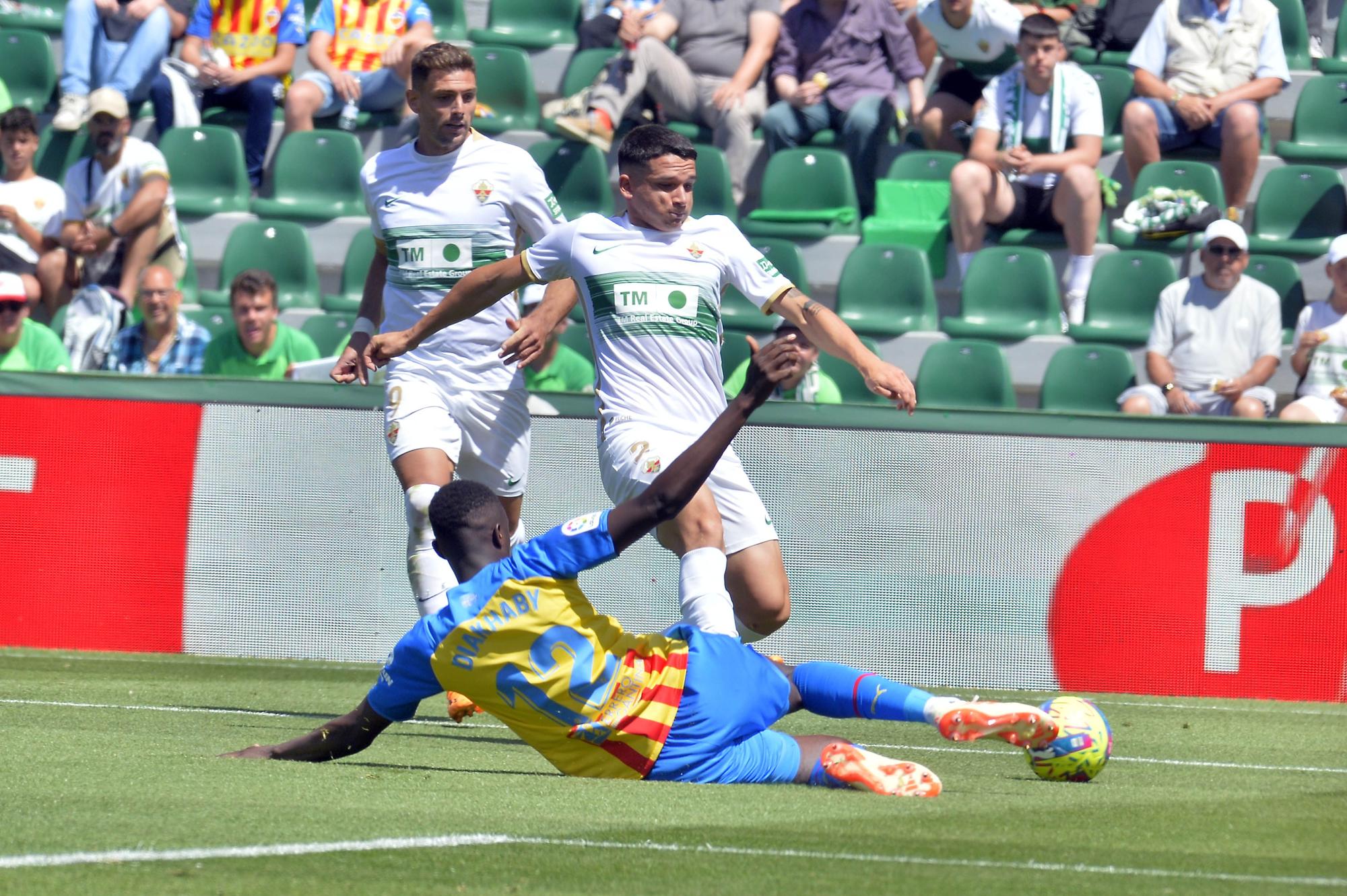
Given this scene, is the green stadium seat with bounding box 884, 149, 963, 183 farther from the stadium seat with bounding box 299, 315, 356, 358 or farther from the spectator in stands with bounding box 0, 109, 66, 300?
the spectator in stands with bounding box 0, 109, 66, 300

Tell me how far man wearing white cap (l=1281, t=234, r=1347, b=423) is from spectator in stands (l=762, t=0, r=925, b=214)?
342 cm

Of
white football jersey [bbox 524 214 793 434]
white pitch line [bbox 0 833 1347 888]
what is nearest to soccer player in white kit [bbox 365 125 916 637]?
white football jersey [bbox 524 214 793 434]

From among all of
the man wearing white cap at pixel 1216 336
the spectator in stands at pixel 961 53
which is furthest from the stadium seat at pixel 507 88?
the man wearing white cap at pixel 1216 336

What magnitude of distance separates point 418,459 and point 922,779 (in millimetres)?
2655

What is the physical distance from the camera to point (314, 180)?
13.8 m

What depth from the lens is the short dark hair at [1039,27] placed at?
39.5 feet

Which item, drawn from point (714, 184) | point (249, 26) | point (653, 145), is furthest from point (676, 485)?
point (249, 26)

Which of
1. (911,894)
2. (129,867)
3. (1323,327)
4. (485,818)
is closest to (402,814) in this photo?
(485,818)

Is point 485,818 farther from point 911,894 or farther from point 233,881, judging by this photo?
point 911,894

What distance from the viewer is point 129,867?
382 cm

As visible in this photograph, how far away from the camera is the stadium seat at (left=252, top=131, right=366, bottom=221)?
1360cm

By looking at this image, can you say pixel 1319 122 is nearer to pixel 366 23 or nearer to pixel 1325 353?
pixel 1325 353

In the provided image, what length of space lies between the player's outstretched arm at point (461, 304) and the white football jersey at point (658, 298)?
0.07 metres

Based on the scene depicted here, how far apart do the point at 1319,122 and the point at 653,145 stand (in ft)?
28.3
